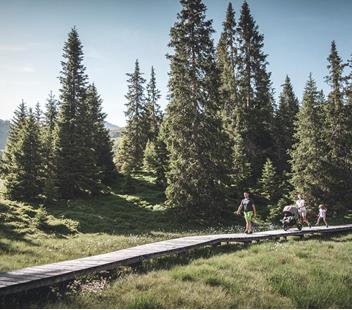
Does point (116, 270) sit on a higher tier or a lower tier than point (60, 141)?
lower

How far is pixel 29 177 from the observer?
36.9 m

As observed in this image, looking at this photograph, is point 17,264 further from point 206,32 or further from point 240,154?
point 240,154

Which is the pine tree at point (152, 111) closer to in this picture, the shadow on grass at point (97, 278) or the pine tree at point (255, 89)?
the pine tree at point (255, 89)

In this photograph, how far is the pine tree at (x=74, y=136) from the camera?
→ 132 feet

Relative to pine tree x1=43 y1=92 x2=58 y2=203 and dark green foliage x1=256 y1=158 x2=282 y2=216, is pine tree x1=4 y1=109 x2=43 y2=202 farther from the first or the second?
dark green foliage x1=256 y1=158 x2=282 y2=216

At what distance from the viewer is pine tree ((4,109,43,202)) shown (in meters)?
36.4

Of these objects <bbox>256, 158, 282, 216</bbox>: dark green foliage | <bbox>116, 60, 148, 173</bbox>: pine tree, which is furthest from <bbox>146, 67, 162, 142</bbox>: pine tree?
<bbox>256, 158, 282, 216</bbox>: dark green foliage

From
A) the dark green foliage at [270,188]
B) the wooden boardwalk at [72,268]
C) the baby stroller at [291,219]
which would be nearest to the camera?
the wooden boardwalk at [72,268]

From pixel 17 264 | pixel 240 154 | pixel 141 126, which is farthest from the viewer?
pixel 141 126

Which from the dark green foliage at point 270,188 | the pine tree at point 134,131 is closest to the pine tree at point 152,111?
the pine tree at point 134,131

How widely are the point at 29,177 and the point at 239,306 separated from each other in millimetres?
32756

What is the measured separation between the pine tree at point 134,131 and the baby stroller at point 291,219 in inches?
1539

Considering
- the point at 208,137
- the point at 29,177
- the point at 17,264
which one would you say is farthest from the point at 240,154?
the point at 17,264

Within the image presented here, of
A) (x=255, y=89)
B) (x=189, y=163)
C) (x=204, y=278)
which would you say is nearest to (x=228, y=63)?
(x=255, y=89)
